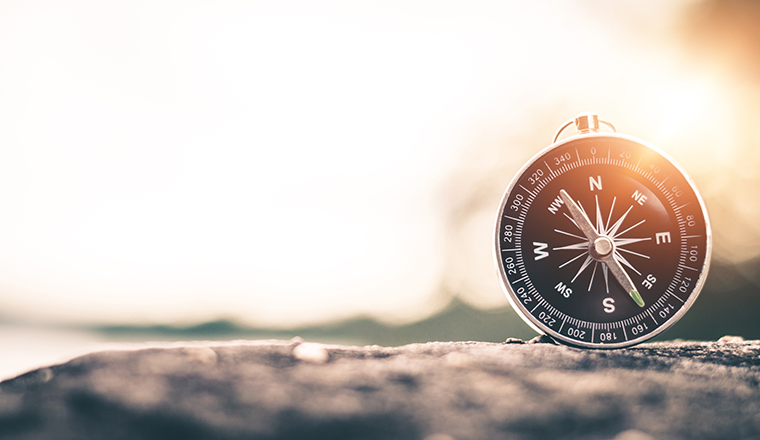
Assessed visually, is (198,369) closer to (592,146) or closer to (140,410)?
(140,410)

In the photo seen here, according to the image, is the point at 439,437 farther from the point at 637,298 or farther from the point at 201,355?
the point at 637,298

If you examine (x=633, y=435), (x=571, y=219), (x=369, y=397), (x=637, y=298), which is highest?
(x=571, y=219)

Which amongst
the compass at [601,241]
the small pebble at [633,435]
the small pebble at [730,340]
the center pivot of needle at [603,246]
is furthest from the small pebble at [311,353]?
the small pebble at [730,340]

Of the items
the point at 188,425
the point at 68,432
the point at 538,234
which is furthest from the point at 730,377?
the point at 68,432

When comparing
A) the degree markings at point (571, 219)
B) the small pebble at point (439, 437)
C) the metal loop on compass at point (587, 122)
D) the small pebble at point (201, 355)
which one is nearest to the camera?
the small pebble at point (439, 437)

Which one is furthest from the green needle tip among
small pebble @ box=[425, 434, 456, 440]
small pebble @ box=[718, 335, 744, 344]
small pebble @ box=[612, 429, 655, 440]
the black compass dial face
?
small pebble @ box=[425, 434, 456, 440]

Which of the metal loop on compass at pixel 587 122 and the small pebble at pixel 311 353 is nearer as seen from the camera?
the small pebble at pixel 311 353

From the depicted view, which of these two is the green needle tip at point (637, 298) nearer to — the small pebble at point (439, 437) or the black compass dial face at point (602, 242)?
the black compass dial face at point (602, 242)

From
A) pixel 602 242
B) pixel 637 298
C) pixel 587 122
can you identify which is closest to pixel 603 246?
pixel 602 242

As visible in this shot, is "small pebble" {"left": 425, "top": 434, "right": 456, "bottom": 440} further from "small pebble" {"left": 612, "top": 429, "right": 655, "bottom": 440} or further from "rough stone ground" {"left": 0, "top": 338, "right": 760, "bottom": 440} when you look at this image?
"small pebble" {"left": 612, "top": 429, "right": 655, "bottom": 440}
